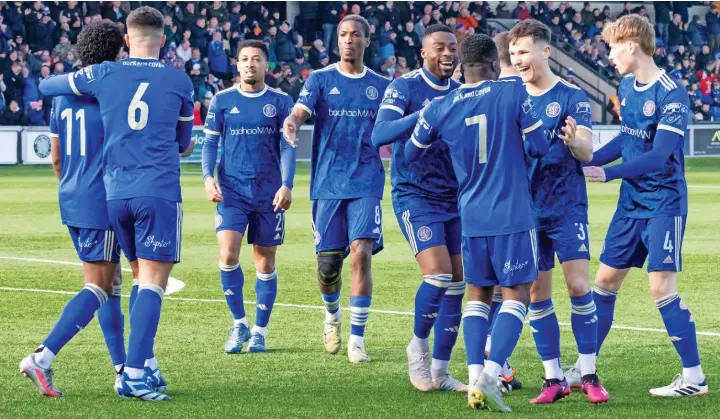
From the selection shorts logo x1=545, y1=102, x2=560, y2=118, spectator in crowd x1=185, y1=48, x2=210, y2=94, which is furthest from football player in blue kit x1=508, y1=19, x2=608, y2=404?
spectator in crowd x1=185, y1=48, x2=210, y2=94

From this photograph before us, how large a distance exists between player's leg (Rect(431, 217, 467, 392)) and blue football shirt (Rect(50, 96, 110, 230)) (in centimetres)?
194

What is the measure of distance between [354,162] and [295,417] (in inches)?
103

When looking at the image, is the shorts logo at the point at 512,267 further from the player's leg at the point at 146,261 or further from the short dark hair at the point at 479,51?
the player's leg at the point at 146,261

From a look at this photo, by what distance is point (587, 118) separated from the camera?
645 cm

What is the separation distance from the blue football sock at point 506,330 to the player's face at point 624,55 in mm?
1551

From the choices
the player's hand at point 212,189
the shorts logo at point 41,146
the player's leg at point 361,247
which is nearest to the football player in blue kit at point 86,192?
the player's hand at point 212,189

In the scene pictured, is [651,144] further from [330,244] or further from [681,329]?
[330,244]

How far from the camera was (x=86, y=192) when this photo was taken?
670 centimetres

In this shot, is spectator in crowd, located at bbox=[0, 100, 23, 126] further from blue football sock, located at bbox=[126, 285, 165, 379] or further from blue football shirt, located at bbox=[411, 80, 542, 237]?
blue football shirt, located at bbox=[411, 80, 542, 237]

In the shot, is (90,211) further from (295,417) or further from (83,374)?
(295,417)

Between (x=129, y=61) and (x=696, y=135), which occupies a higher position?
(x=129, y=61)

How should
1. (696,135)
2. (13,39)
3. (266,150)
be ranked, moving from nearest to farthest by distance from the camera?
(266,150)
(13,39)
(696,135)

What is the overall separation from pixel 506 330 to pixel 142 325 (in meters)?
1.91

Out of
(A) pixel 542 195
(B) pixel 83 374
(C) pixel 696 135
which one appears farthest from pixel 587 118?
(C) pixel 696 135
